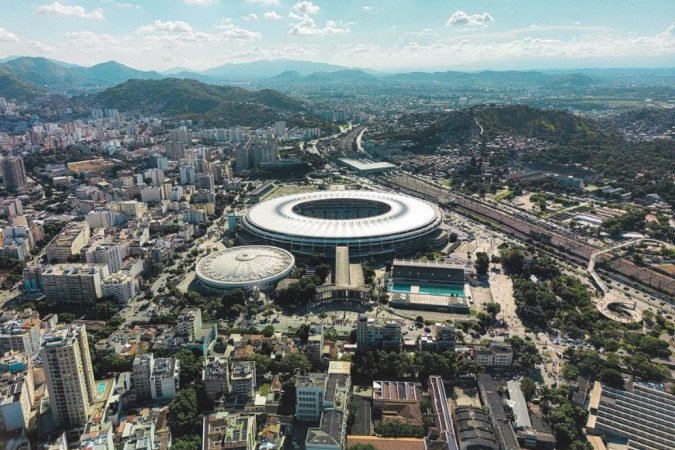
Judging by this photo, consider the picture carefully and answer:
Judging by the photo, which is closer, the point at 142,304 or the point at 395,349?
the point at 395,349

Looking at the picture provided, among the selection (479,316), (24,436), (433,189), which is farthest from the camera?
(433,189)

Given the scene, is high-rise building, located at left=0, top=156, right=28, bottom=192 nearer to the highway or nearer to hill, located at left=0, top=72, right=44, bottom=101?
the highway

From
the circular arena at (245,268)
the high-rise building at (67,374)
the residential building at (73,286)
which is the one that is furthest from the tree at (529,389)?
the residential building at (73,286)

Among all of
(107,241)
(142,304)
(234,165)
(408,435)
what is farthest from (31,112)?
(408,435)

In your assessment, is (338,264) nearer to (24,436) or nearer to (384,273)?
(384,273)

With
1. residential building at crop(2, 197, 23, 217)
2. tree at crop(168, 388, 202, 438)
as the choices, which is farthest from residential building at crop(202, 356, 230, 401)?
residential building at crop(2, 197, 23, 217)

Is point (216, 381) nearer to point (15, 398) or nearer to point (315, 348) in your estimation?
point (315, 348)

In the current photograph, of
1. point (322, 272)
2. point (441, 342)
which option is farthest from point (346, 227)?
point (441, 342)
